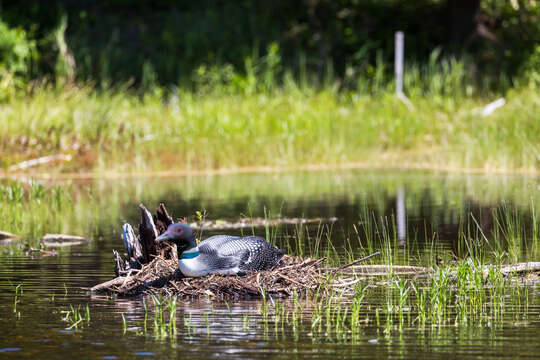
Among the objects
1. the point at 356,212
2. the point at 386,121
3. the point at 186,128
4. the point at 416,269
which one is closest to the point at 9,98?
the point at 186,128

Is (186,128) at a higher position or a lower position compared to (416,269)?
higher

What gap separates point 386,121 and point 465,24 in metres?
10.6

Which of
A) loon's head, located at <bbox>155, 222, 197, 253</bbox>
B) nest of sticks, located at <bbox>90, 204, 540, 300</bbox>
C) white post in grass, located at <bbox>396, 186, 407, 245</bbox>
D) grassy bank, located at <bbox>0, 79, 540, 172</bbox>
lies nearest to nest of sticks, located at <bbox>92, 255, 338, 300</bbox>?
nest of sticks, located at <bbox>90, 204, 540, 300</bbox>

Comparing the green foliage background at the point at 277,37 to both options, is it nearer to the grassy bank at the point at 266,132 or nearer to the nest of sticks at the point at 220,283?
the grassy bank at the point at 266,132

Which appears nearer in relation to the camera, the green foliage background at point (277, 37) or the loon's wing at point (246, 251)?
the loon's wing at point (246, 251)

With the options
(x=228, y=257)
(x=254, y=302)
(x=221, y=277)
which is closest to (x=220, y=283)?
(x=221, y=277)

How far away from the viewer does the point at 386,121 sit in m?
34.5

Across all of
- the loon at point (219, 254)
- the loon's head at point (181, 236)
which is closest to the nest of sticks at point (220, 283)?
the loon at point (219, 254)

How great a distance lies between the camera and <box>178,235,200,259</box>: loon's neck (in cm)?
1176

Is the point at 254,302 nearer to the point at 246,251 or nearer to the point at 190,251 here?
the point at 246,251

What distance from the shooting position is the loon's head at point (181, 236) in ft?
38.5

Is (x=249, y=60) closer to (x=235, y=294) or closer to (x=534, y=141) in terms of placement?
(x=534, y=141)

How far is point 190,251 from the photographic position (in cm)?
1177

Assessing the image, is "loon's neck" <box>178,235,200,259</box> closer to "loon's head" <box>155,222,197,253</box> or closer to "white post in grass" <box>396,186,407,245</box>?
"loon's head" <box>155,222,197,253</box>
